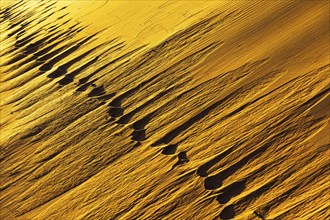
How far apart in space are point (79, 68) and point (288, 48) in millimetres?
2516

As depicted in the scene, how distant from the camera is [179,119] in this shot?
11.0 feet

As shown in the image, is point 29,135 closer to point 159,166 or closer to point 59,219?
point 59,219

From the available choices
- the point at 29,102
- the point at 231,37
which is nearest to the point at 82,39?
the point at 29,102

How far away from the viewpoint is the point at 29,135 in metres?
3.70

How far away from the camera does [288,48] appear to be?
3.71m

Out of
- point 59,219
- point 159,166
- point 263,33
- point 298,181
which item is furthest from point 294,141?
point 59,219

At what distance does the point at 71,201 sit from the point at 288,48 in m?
2.59

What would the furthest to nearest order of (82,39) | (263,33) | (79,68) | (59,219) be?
(82,39)
(79,68)
(263,33)
(59,219)

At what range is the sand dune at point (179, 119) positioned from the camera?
2.68 metres

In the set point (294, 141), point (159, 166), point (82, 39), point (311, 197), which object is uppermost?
point (82, 39)

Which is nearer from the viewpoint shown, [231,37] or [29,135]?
[29,135]

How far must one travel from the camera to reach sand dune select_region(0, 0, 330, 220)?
8.80 feet

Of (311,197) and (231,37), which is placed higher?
(231,37)

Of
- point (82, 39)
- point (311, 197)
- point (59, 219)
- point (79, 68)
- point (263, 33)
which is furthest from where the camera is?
point (82, 39)
